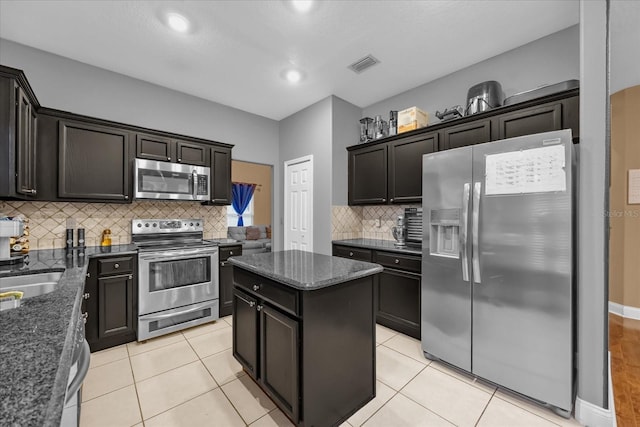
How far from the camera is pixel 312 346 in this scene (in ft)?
5.04

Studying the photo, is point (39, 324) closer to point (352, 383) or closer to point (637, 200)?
point (352, 383)

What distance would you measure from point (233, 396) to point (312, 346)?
0.93m

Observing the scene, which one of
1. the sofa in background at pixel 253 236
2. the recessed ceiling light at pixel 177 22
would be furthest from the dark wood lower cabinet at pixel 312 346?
the sofa in background at pixel 253 236

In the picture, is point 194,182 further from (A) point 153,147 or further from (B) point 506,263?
(B) point 506,263

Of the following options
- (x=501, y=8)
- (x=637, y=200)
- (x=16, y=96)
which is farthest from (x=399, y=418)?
(x=16, y=96)

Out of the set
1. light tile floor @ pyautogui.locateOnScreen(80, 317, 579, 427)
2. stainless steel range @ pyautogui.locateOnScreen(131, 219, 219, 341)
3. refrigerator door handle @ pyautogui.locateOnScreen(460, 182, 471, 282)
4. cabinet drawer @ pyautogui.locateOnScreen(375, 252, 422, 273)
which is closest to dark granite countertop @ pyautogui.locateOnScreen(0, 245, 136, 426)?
light tile floor @ pyautogui.locateOnScreen(80, 317, 579, 427)

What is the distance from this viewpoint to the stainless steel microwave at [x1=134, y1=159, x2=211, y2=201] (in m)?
3.02

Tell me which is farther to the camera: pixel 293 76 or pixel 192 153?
pixel 192 153

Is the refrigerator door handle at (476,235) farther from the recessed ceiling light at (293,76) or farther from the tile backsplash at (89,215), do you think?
the tile backsplash at (89,215)

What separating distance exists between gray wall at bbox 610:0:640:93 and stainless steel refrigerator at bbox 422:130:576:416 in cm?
52

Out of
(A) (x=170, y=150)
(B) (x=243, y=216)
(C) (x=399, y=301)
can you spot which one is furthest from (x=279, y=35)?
(B) (x=243, y=216)

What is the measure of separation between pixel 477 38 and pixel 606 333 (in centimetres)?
263

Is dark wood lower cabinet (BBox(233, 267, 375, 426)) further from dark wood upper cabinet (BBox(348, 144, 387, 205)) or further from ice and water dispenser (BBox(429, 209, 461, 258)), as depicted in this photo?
dark wood upper cabinet (BBox(348, 144, 387, 205))

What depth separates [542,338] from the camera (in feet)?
5.94
